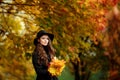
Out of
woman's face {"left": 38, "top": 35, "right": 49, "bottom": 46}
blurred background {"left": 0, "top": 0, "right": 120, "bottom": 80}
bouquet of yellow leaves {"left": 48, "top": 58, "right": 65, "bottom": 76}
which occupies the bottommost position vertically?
blurred background {"left": 0, "top": 0, "right": 120, "bottom": 80}

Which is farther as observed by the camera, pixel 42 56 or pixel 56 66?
pixel 42 56

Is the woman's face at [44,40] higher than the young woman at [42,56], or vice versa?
the woman's face at [44,40]

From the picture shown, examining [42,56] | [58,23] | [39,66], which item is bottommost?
[58,23]

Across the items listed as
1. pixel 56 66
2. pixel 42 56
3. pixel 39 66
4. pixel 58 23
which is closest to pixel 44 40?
pixel 42 56

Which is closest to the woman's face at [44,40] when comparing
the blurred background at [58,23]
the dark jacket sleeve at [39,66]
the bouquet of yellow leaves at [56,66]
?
the dark jacket sleeve at [39,66]

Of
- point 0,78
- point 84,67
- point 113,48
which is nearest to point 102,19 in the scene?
→ point 0,78

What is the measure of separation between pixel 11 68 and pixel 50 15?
8.40m

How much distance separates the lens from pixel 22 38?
14.4 meters

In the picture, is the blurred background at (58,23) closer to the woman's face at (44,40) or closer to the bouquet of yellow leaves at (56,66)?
the woman's face at (44,40)

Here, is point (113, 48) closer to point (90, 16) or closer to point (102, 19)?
point (90, 16)

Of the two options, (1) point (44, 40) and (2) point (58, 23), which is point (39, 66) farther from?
(2) point (58, 23)

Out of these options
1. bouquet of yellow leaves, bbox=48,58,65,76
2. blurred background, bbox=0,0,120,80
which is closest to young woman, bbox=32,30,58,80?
bouquet of yellow leaves, bbox=48,58,65,76

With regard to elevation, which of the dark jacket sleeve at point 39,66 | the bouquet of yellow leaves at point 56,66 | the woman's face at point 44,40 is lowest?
the dark jacket sleeve at point 39,66

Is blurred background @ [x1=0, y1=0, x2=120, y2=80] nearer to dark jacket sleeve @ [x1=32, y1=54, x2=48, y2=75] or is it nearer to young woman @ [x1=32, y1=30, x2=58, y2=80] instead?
young woman @ [x1=32, y1=30, x2=58, y2=80]
